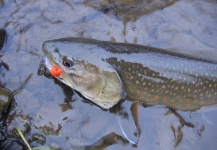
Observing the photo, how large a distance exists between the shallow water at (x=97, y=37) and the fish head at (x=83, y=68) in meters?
0.39

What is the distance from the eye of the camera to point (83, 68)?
4.26m

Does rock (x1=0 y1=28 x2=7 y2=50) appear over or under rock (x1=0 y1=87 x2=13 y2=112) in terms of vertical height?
over

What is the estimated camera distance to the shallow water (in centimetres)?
446

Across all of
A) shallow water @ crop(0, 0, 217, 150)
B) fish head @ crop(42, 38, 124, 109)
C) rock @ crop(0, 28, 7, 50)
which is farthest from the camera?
rock @ crop(0, 28, 7, 50)

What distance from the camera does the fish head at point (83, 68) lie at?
4.22 metres

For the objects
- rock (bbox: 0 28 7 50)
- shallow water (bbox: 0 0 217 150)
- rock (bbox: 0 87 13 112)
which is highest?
rock (bbox: 0 28 7 50)

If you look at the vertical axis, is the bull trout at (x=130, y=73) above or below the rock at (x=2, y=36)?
below

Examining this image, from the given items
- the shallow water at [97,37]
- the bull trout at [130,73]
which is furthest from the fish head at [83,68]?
the shallow water at [97,37]

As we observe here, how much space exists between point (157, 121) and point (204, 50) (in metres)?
1.68

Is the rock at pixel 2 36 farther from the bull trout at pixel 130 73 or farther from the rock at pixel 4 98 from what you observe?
the bull trout at pixel 130 73

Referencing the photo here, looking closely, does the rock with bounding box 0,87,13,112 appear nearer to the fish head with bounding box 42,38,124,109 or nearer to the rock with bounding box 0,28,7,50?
the fish head with bounding box 42,38,124,109

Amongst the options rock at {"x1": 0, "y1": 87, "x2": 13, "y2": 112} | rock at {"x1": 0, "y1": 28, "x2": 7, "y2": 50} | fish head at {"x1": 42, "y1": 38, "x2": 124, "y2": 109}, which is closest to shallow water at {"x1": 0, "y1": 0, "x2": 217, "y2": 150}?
rock at {"x1": 0, "y1": 28, "x2": 7, "y2": 50}

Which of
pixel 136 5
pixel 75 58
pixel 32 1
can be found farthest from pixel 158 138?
pixel 32 1

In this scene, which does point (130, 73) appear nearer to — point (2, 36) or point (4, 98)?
point (4, 98)
